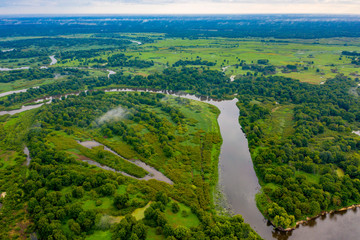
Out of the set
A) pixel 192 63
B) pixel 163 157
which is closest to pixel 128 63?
Result: pixel 192 63

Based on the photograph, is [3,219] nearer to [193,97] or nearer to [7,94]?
[193,97]

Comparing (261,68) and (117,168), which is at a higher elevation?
(261,68)

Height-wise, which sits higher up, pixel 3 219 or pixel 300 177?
pixel 300 177

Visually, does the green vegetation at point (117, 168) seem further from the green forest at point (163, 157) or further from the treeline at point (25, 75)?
the treeline at point (25, 75)

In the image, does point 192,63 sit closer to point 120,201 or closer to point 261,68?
point 261,68

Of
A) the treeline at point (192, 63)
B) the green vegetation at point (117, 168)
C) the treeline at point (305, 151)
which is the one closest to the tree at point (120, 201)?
the green vegetation at point (117, 168)

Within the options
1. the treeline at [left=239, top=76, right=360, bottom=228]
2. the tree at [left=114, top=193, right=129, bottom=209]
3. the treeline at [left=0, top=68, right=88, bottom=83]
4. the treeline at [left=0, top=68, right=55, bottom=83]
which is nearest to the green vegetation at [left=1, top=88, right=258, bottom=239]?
the tree at [left=114, top=193, right=129, bottom=209]

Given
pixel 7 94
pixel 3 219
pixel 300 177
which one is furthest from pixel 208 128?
pixel 7 94

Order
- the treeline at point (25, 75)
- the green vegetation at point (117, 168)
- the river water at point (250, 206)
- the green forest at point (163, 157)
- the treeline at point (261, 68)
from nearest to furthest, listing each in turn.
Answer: the green vegetation at point (117, 168) < the green forest at point (163, 157) < the river water at point (250, 206) < the treeline at point (25, 75) < the treeline at point (261, 68)
